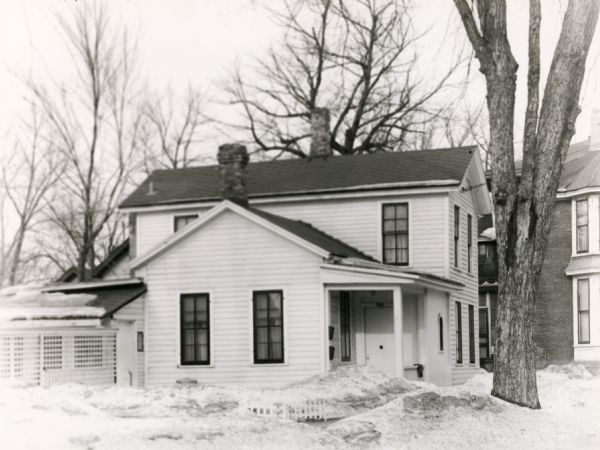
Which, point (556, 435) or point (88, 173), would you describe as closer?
point (556, 435)

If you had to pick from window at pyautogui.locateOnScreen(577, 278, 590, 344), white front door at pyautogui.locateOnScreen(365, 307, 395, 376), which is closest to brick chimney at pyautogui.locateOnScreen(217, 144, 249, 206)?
white front door at pyautogui.locateOnScreen(365, 307, 395, 376)

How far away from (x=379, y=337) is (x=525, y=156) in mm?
10521

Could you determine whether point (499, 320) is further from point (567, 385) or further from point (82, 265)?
point (82, 265)

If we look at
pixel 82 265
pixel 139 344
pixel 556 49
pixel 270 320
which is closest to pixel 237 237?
pixel 270 320

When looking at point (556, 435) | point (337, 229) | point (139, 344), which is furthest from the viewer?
point (337, 229)

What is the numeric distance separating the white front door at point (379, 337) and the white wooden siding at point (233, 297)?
11.1 feet

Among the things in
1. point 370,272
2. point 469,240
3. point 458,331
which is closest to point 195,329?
point 370,272

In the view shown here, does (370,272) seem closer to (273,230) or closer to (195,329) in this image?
(273,230)

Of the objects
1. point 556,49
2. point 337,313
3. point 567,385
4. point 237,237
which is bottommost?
point 567,385

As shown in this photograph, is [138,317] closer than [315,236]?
Yes

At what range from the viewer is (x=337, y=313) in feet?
84.6

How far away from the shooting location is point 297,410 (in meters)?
18.5

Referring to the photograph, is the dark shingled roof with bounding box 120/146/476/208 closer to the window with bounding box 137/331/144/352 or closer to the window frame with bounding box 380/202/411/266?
the window frame with bounding box 380/202/411/266

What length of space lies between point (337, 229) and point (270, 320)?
4.80 metres
